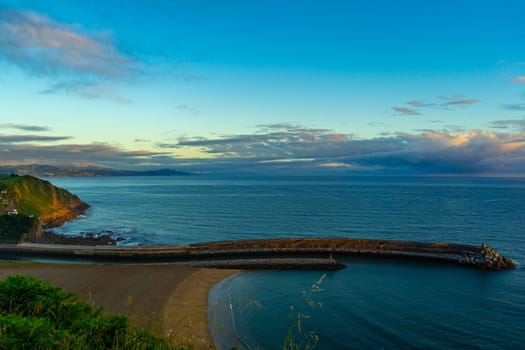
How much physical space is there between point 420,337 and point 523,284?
2017 cm

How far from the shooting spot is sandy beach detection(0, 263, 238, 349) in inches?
970

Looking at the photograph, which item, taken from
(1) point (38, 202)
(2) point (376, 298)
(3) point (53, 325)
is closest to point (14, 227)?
(1) point (38, 202)

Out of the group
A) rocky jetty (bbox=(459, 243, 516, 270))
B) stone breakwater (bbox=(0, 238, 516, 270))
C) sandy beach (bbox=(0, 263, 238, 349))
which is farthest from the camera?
stone breakwater (bbox=(0, 238, 516, 270))

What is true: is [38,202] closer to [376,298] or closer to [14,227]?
[14,227]

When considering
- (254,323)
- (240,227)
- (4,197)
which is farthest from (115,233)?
(254,323)

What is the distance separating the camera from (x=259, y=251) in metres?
47.8

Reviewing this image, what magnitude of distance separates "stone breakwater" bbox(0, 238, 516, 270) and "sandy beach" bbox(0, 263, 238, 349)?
560 centimetres

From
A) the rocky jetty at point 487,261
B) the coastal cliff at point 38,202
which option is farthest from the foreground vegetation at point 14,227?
the rocky jetty at point 487,261

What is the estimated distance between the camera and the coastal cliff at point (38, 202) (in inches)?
2953

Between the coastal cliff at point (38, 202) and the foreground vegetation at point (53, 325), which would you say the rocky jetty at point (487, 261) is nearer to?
the foreground vegetation at point (53, 325)

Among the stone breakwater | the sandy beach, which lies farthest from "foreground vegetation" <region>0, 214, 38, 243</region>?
the sandy beach

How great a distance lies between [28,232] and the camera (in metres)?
55.8

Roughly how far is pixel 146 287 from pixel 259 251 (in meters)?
19.2

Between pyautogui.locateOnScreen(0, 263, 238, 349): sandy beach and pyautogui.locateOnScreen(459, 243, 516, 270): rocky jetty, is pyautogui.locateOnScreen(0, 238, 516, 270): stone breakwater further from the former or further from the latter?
pyautogui.locateOnScreen(0, 263, 238, 349): sandy beach
